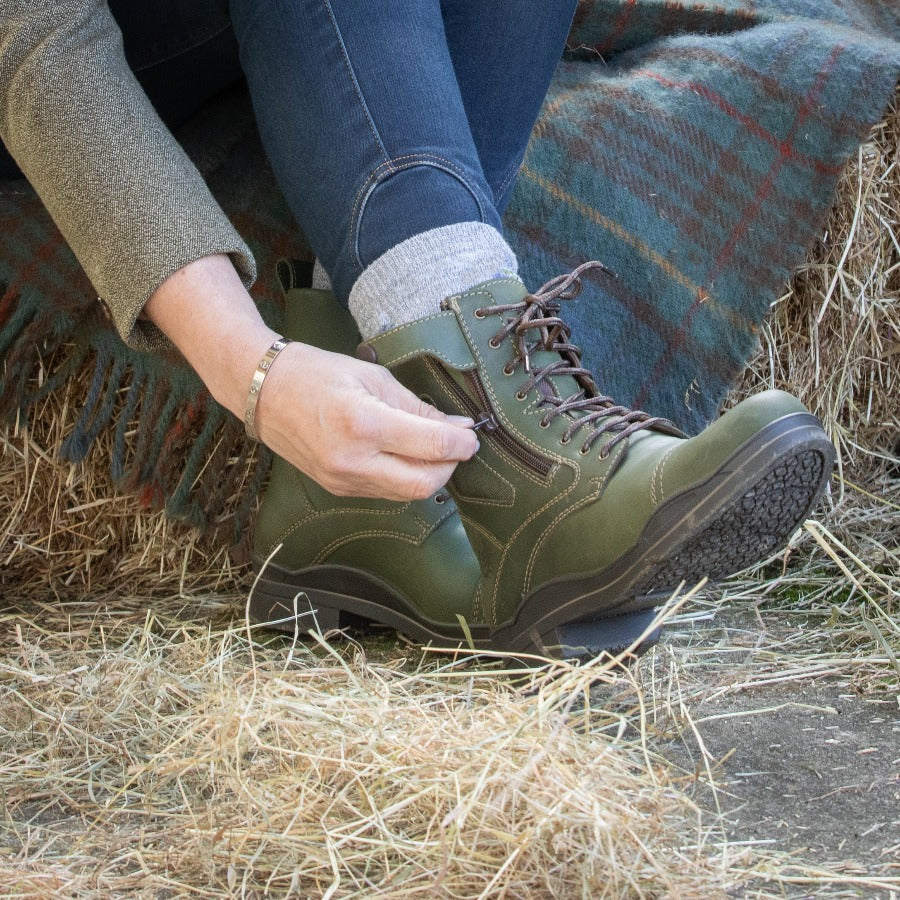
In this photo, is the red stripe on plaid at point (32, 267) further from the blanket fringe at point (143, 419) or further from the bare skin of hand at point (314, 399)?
the bare skin of hand at point (314, 399)

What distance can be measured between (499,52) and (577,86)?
34 centimetres

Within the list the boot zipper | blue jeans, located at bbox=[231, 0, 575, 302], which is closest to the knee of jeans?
blue jeans, located at bbox=[231, 0, 575, 302]

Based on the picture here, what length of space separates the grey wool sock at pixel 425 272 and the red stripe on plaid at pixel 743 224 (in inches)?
17.5

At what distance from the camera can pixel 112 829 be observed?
729mm

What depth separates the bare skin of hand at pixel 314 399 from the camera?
792 millimetres

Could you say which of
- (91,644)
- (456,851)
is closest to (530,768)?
(456,851)

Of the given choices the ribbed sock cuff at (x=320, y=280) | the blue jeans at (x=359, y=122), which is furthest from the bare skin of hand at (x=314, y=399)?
the ribbed sock cuff at (x=320, y=280)

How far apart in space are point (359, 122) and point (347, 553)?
43 centimetres

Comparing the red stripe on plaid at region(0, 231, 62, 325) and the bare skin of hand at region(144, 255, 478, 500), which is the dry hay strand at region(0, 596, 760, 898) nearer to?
the bare skin of hand at region(144, 255, 478, 500)

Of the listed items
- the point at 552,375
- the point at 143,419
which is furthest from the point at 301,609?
the point at 552,375

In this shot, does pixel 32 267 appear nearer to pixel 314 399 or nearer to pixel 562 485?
pixel 314 399

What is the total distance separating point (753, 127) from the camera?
4.40 ft

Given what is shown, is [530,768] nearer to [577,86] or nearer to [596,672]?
[596,672]

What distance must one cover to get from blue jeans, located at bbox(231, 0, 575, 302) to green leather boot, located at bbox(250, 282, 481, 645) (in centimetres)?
14
